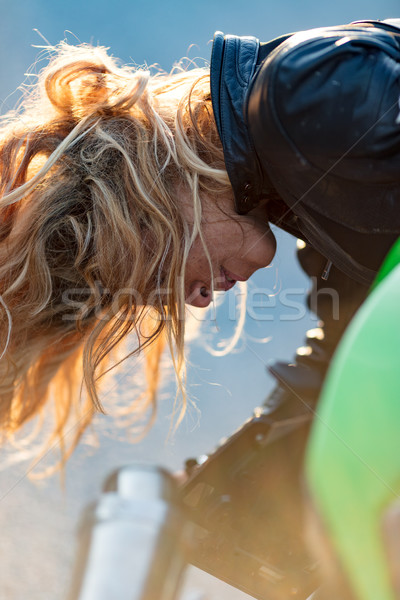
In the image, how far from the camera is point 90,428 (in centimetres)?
160

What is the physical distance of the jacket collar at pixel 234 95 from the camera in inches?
34.1

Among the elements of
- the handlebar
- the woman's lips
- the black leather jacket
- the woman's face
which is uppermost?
the black leather jacket

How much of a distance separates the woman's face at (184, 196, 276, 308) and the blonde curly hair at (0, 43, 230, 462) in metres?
0.03

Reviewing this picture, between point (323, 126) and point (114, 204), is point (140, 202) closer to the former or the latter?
point (114, 204)

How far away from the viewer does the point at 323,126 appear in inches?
30.2

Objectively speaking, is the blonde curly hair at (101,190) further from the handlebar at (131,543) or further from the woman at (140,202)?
the handlebar at (131,543)

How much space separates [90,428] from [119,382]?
0.16 metres

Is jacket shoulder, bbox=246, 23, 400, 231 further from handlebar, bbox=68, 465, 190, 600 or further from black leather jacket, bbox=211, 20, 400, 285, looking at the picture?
handlebar, bbox=68, 465, 190, 600

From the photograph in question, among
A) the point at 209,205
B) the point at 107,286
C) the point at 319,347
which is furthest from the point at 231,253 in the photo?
the point at 319,347

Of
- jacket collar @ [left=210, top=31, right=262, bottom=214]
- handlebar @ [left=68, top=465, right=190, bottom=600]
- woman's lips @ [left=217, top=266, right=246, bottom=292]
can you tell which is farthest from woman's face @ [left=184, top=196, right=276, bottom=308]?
handlebar @ [left=68, top=465, right=190, bottom=600]

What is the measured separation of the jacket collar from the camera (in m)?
0.87

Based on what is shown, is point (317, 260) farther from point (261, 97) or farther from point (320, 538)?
point (320, 538)

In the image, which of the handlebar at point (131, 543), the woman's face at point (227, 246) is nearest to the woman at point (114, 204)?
the woman's face at point (227, 246)

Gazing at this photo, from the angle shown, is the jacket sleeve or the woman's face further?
the woman's face
